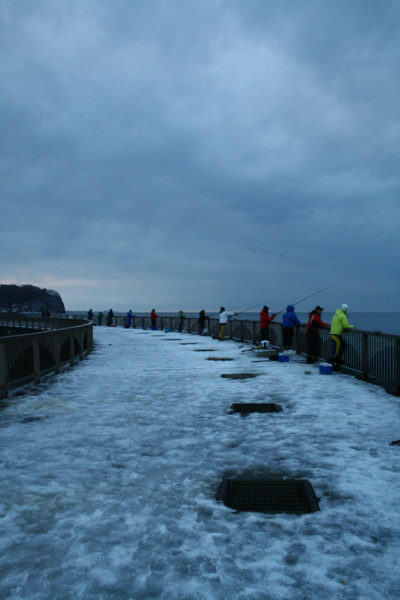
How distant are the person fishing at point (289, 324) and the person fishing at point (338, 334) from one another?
14.5 ft

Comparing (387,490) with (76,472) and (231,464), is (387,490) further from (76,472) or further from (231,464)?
(76,472)

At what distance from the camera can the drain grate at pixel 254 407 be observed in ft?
27.1

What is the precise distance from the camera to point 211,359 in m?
17.2

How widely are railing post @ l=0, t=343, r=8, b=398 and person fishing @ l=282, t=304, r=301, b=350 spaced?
11497 mm

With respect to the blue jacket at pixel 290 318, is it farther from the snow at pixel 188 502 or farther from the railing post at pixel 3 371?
the railing post at pixel 3 371

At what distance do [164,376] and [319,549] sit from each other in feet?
31.1

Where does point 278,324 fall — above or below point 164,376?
above

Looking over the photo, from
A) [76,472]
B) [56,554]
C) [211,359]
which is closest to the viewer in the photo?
[56,554]

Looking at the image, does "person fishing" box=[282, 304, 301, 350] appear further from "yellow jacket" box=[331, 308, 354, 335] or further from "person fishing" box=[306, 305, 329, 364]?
"yellow jacket" box=[331, 308, 354, 335]

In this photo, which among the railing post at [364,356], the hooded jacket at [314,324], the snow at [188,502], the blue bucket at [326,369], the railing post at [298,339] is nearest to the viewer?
the snow at [188,502]

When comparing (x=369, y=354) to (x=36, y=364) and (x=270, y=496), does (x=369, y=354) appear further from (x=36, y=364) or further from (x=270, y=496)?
(x=36, y=364)

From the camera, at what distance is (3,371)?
9117mm

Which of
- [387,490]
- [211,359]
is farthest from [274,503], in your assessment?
[211,359]

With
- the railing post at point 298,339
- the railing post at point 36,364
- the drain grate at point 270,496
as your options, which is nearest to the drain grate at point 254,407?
the drain grate at point 270,496
